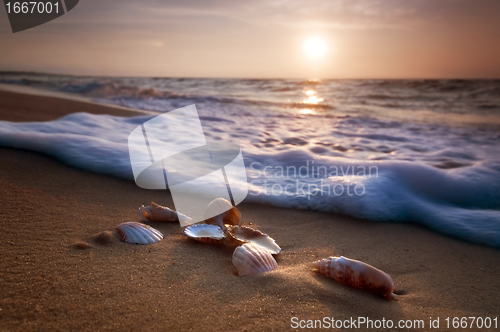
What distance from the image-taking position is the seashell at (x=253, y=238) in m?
1.77

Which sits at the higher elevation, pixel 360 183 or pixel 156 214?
pixel 156 214

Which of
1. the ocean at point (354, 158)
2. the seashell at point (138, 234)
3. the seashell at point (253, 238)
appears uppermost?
the seashell at point (138, 234)

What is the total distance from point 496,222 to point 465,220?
0.63 feet

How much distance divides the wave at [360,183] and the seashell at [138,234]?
0.94 m

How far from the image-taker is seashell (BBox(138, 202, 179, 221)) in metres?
2.03

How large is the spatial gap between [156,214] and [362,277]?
1.26 m

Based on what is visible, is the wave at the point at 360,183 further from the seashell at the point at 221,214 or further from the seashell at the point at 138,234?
the seashell at the point at 138,234

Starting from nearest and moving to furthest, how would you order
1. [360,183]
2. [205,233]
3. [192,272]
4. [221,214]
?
[192,272]
[205,233]
[221,214]
[360,183]

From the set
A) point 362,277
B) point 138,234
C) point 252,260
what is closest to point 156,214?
point 138,234

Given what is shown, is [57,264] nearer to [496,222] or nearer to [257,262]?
[257,262]

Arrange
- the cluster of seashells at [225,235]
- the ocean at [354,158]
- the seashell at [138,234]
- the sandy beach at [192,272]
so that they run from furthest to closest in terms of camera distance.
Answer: the ocean at [354,158] < the seashell at [138,234] < the cluster of seashells at [225,235] < the sandy beach at [192,272]

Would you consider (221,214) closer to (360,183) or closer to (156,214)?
(156,214)

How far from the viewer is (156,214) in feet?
6.66

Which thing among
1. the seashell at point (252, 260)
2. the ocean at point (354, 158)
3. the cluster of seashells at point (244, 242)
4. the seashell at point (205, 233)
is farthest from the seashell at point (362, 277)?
the ocean at point (354, 158)
